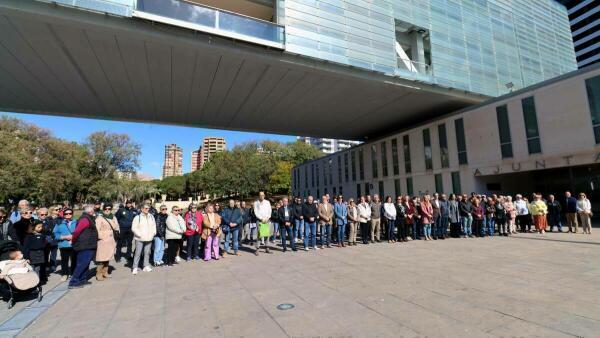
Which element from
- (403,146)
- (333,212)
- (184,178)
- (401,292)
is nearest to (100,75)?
(333,212)

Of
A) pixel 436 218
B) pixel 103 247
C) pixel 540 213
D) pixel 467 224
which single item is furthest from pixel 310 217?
pixel 540 213

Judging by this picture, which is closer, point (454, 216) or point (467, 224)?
point (454, 216)

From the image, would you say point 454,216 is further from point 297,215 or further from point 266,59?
point 266,59

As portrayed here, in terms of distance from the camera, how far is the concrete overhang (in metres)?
11.3

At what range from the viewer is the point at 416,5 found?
59.1ft

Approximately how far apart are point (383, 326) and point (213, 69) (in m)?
13.9

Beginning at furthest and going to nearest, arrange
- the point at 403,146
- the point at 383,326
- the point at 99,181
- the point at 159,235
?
the point at 99,181 → the point at 403,146 → the point at 159,235 → the point at 383,326

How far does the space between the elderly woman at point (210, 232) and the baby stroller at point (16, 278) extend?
13.2 feet

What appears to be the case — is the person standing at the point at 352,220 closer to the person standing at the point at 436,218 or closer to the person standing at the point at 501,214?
the person standing at the point at 436,218

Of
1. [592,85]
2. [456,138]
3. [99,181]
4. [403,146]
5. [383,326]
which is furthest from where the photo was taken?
[99,181]

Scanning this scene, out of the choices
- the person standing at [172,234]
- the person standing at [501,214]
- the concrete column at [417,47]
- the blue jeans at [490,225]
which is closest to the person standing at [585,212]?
the person standing at [501,214]

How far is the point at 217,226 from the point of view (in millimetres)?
9117

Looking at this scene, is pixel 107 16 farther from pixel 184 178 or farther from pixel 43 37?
pixel 184 178

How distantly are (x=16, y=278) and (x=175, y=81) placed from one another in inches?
483
